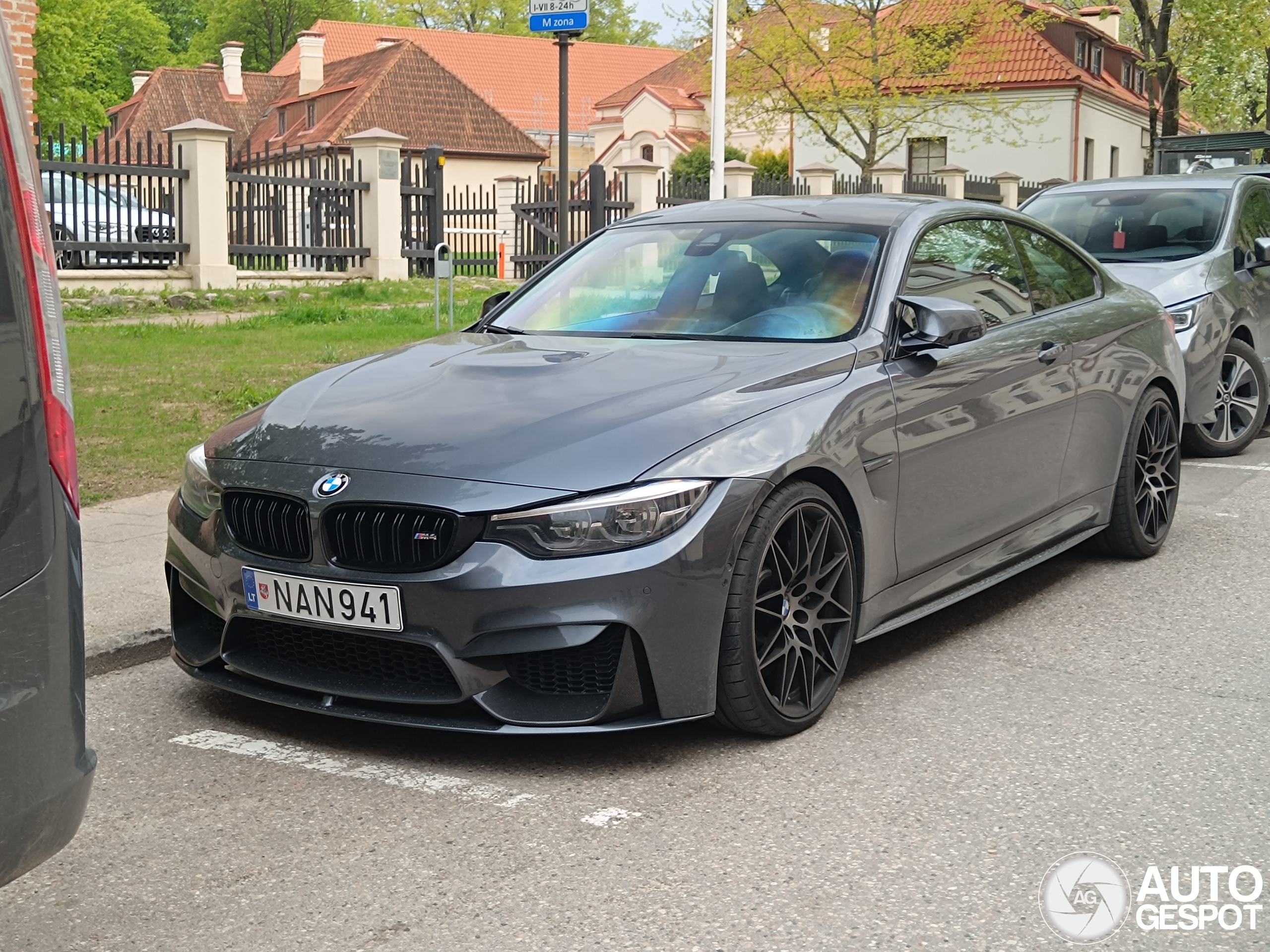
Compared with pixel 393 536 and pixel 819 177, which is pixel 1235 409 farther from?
pixel 819 177

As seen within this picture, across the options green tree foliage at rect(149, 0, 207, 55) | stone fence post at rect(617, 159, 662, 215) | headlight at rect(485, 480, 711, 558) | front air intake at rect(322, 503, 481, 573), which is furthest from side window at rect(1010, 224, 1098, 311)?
green tree foliage at rect(149, 0, 207, 55)

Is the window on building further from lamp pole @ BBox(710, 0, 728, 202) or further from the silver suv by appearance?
the silver suv

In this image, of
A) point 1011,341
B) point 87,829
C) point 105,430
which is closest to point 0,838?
point 87,829

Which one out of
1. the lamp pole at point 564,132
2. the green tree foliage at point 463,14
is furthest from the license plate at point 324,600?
the green tree foliage at point 463,14

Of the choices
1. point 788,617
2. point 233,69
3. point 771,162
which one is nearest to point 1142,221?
point 788,617

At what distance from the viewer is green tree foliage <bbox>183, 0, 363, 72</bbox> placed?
90.1 meters

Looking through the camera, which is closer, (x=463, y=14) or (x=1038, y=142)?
(x=1038, y=142)

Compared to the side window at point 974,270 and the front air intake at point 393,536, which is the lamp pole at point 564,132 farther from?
the front air intake at point 393,536

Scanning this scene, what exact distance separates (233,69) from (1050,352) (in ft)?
231

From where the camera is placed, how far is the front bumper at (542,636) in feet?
12.9

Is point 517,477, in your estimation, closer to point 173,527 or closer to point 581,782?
point 581,782

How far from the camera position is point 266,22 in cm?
9038

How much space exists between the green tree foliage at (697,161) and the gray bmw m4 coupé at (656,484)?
50.7 metres

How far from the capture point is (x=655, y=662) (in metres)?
4.01
